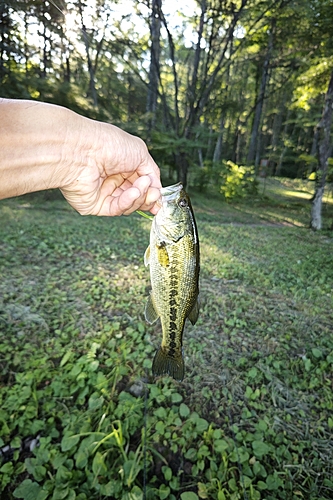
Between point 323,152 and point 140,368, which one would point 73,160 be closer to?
point 140,368

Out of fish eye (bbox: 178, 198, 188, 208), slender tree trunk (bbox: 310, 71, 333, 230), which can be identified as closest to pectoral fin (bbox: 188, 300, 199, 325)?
fish eye (bbox: 178, 198, 188, 208)

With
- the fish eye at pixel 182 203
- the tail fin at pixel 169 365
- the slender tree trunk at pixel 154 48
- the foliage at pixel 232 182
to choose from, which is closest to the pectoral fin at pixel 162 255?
the fish eye at pixel 182 203

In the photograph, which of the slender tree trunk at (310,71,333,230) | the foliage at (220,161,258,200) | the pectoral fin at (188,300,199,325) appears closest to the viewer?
the pectoral fin at (188,300,199,325)

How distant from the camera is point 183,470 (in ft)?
6.90

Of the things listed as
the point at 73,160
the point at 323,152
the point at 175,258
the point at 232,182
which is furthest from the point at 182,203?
the point at 232,182

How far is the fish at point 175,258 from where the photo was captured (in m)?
1.76

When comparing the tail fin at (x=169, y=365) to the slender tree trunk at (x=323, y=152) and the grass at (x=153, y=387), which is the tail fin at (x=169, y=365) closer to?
the grass at (x=153, y=387)

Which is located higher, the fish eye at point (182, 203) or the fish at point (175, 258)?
the fish eye at point (182, 203)

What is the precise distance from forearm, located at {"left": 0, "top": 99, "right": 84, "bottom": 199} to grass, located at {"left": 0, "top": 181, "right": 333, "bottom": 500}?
1797 mm

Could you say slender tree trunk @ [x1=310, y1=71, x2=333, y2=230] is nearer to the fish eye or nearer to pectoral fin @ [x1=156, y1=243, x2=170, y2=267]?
the fish eye

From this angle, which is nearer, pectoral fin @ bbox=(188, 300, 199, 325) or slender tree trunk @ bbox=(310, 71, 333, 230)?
pectoral fin @ bbox=(188, 300, 199, 325)

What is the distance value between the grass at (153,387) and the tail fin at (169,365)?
2.10 ft

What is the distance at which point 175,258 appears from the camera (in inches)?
70.0

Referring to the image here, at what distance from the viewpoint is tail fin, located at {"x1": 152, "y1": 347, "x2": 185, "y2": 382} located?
195cm
